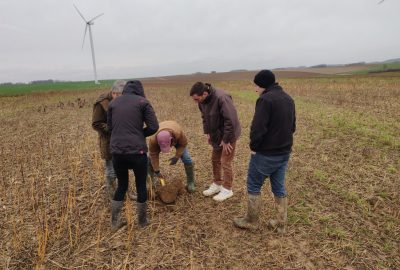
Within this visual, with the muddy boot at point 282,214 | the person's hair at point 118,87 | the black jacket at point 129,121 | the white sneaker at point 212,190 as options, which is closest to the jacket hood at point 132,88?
the black jacket at point 129,121

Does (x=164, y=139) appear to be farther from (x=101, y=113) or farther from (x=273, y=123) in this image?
(x=273, y=123)

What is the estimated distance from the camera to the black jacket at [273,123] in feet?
11.9

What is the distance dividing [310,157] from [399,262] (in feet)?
13.0

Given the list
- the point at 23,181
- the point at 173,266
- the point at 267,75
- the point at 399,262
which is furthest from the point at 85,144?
the point at 399,262

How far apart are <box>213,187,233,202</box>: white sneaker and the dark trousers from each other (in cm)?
153

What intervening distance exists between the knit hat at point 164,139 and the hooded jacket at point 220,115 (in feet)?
2.52

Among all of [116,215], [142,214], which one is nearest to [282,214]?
[142,214]

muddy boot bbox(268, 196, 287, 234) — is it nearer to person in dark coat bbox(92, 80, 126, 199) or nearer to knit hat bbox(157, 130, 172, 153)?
knit hat bbox(157, 130, 172, 153)

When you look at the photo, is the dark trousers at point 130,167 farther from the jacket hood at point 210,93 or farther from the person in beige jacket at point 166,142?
the jacket hood at point 210,93

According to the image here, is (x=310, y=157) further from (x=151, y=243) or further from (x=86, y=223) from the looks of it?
(x=86, y=223)

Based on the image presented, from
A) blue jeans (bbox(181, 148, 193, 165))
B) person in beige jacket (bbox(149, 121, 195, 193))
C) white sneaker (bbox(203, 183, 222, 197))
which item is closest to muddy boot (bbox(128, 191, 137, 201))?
person in beige jacket (bbox(149, 121, 195, 193))

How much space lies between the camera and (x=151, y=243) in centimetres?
405

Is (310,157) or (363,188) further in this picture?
(310,157)

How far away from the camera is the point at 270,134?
3.75 metres
